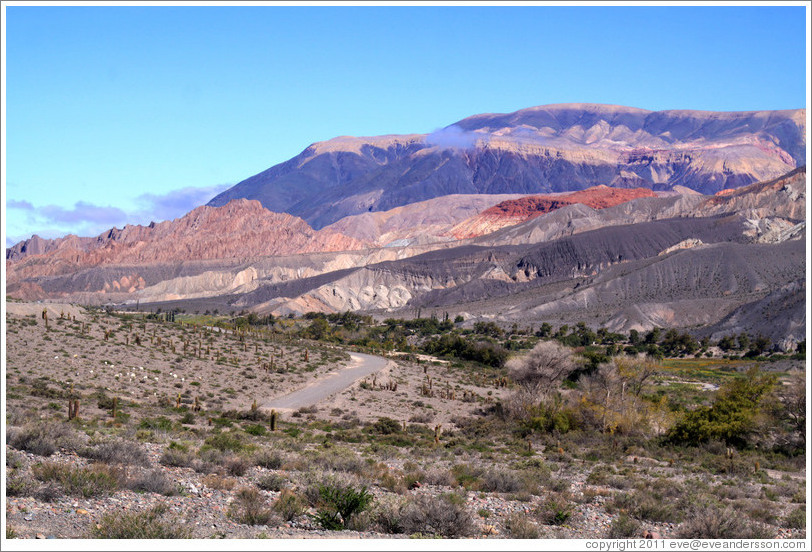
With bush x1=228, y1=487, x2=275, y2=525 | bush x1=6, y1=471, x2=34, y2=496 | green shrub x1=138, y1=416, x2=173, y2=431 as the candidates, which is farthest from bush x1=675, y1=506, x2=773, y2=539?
green shrub x1=138, y1=416, x2=173, y2=431

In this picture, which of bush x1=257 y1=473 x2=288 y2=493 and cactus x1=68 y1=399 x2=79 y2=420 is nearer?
bush x1=257 y1=473 x2=288 y2=493

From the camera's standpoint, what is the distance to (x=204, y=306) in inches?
5699

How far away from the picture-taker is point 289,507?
37.1 feet

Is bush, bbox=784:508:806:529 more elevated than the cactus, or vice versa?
the cactus

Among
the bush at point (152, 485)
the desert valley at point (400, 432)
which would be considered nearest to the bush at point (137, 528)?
the desert valley at point (400, 432)

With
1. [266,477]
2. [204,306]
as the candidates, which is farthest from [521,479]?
[204,306]

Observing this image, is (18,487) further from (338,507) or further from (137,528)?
(338,507)

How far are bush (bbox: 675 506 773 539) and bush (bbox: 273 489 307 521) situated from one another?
19.6 feet

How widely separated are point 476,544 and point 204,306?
141317 millimetres

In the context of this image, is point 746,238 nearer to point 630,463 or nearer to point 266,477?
point 630,463

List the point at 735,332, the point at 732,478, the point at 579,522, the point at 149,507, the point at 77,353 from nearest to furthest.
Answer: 1. the point at 149,507
2. the point at 579,522
3. the point at 732,478
4. the point at 77,353
5. the point at 735,332

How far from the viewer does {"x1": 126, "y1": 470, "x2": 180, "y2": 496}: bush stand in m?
12.3

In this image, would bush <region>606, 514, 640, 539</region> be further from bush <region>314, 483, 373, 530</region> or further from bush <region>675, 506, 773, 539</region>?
bush <region>314, 483, 373, 530</region>

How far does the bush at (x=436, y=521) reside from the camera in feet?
36.1
